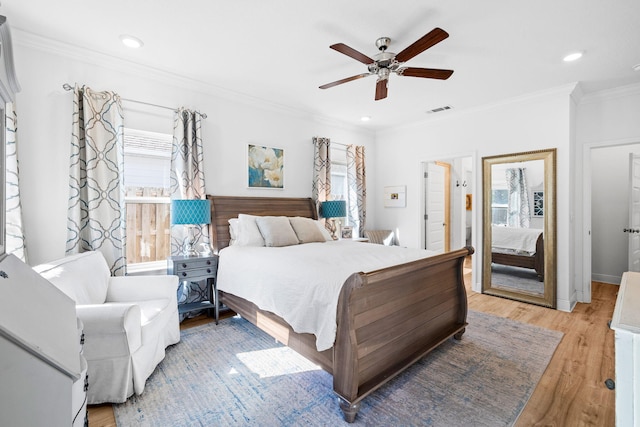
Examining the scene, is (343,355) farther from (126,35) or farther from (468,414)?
(126,35)

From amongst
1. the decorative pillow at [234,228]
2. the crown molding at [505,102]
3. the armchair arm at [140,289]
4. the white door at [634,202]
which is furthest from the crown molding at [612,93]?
the armchair arm at [140,289]

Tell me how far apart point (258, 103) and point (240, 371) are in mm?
3296

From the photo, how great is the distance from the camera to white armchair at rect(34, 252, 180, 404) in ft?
5.84

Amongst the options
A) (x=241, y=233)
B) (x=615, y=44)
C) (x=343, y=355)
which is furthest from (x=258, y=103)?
(x=615, y=44)

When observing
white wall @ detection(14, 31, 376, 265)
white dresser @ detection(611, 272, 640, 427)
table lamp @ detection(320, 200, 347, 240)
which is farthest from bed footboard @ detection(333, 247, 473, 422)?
white wall @ detection(14, 31, 376, 265)

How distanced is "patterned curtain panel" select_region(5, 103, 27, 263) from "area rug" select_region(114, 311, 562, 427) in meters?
1.55

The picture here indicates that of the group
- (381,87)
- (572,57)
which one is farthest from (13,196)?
(572,57)

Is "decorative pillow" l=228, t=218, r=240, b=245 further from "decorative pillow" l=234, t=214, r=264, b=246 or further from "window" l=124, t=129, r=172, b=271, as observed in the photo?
"window" l=124, t=129, r=172, b=271

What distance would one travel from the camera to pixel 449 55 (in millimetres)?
2834

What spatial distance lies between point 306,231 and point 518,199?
295cm

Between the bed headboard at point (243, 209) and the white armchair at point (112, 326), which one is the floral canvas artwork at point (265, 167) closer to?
the bed headboard at point (243, 209)

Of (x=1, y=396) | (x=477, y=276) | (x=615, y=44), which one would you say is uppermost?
(x=615, y=44)

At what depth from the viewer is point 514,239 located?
408 cm

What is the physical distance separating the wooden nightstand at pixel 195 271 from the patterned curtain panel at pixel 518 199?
3998 mm
